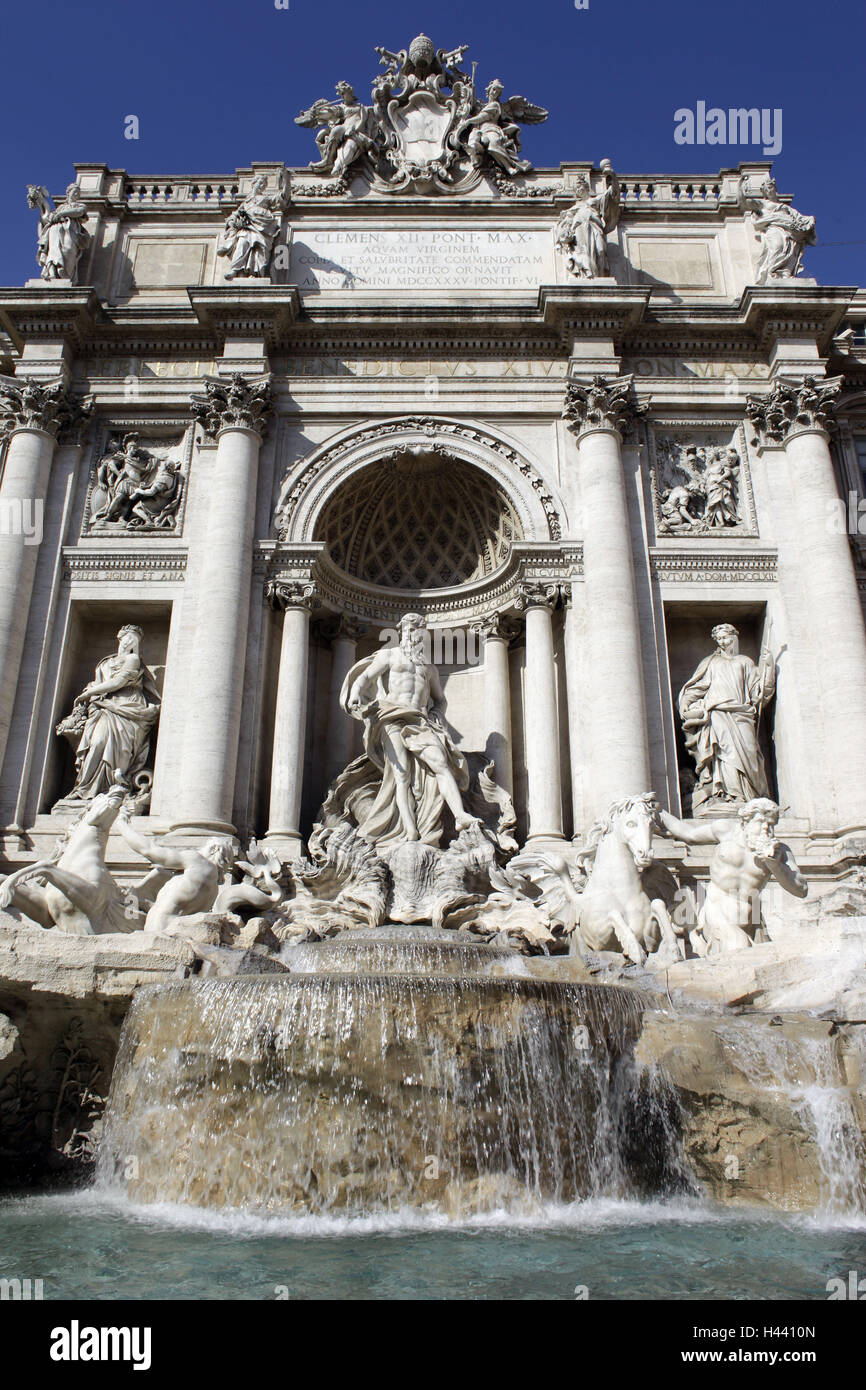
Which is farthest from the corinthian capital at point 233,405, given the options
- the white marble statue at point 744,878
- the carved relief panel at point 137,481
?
the white marble statue at point 744,878

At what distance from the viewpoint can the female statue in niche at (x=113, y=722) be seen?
51.8 ft

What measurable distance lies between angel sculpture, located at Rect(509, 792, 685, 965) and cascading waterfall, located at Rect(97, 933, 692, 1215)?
2.68m

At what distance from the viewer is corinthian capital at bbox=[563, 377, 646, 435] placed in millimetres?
17141

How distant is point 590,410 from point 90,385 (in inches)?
358

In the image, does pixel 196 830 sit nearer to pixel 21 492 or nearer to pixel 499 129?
pixel 21 492

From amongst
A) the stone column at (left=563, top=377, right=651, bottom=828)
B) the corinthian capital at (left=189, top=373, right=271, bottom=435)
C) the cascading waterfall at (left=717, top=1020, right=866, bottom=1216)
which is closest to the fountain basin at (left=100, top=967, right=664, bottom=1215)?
the cascading waterfall at (left=717, top=1020, right=866, bottom=1216)

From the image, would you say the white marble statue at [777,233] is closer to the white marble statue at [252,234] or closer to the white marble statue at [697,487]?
the white marble statue at [697,487]

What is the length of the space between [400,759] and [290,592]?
141 inches

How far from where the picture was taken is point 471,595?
1847cm

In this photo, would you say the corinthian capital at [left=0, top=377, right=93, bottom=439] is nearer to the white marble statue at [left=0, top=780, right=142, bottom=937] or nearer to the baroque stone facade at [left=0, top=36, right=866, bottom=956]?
the baroque stone facade at [left=0, top=36, right=866, bottom=956]

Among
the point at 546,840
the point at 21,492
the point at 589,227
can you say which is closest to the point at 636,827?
the point at 546,840

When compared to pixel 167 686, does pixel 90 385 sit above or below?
above

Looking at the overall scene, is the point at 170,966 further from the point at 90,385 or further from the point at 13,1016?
the point at 90,385
